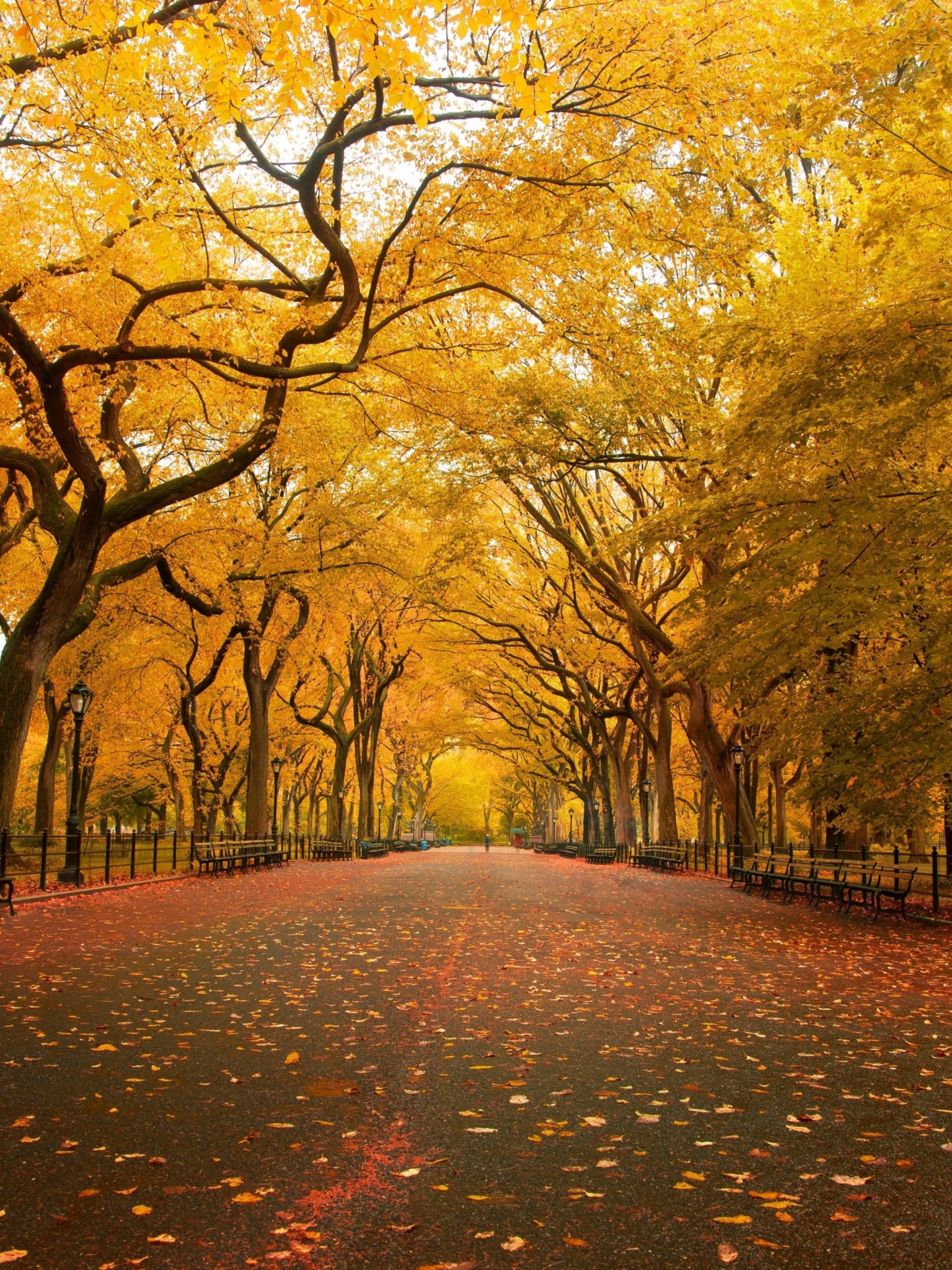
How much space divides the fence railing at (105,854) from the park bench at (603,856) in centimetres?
975

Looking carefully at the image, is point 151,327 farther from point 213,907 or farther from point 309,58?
point 213,907

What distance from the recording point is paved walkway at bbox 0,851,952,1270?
3.51 m

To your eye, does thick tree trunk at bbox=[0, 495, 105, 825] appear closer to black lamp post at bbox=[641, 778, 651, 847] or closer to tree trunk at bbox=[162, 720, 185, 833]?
tree trunk at bbox=[162, 720, 185, 833]

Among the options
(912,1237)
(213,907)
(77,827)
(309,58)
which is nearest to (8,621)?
(77,827)

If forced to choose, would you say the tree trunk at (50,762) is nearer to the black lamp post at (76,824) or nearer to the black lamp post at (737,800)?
the black lamp post at (76,824)

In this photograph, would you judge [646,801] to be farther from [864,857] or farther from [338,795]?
[864,857]

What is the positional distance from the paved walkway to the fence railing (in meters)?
5.24

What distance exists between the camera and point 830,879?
1769 centimetres

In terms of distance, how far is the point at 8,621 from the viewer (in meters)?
27.1

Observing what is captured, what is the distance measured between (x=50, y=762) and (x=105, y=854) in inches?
367

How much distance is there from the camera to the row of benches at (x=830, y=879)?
50.0ft

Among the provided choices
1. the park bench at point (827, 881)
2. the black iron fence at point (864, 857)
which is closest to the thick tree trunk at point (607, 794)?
the black iron fence at point (864, 857)

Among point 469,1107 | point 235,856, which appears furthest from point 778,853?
point 469,1107

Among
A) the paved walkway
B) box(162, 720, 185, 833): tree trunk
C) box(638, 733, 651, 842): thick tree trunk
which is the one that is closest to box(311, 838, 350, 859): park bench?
box(162, 720, 185, 833): tree trunk
